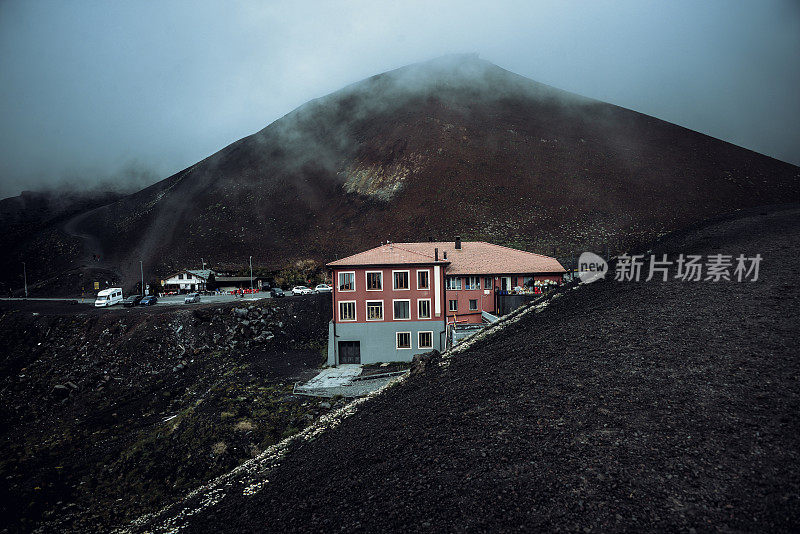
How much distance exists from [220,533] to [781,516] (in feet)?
34.0

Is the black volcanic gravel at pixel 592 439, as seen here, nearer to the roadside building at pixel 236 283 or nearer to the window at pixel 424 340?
the window at pixel 424 340

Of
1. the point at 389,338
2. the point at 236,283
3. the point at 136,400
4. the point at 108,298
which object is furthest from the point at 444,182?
the point at 136,400

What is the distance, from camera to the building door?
27.2 metres

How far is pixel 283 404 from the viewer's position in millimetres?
19766

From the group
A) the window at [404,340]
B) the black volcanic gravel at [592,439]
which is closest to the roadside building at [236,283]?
the window at [404,340]

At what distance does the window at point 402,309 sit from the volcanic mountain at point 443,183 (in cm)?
4218

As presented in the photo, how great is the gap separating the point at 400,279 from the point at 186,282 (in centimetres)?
4991

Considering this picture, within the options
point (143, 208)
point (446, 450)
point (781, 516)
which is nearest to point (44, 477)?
point (446, 450)

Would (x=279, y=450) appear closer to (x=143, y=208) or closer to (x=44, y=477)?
(x=44, y=477)

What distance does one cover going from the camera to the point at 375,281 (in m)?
27.0

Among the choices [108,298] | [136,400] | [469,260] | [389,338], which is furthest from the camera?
[108,298]

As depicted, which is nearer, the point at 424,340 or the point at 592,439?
the point at 592,439

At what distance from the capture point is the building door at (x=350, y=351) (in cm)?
2725

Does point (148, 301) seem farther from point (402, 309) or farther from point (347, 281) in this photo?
point (402, 309)
